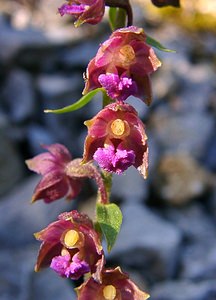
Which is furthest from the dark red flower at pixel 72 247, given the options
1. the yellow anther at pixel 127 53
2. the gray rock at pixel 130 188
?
the gray rock at pixel 130 188

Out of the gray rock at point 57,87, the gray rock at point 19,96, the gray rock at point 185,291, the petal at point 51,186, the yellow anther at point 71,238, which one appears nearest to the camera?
the yellow anther at point 71,238

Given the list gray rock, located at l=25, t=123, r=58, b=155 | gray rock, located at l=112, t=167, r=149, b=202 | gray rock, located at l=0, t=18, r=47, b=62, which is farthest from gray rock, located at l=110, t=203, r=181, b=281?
gray rock, located at l=0, t=18, r=47, b=62

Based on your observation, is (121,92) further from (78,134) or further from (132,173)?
(78,134)

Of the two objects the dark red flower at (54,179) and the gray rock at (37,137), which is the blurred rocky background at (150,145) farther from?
the dark red flower at (54,179)

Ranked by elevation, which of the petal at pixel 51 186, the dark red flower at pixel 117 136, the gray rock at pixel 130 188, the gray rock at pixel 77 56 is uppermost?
the gray rock at pixel 77 56

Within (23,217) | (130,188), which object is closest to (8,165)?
(23,217)

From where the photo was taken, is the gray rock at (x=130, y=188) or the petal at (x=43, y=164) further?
the gray rock at (x=130, y=188)

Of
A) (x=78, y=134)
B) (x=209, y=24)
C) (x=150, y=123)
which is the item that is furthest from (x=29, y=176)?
(x=209, y=24)
